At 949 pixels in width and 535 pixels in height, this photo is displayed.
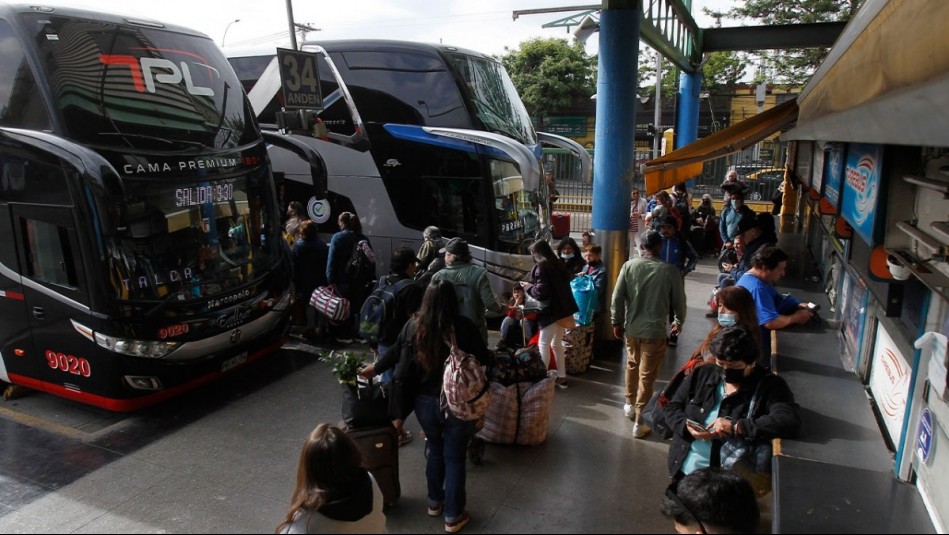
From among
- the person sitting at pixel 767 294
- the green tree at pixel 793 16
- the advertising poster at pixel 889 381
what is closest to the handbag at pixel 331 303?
the person sitting at pixel 767 294

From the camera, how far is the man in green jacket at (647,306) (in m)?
5.46

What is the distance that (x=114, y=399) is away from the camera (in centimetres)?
583

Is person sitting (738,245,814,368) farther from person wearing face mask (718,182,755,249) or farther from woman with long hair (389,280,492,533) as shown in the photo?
person wearing face mask (718,182,755,249)

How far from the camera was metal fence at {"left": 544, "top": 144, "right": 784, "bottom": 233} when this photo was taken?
60.2ft

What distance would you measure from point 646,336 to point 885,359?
70.9 inches

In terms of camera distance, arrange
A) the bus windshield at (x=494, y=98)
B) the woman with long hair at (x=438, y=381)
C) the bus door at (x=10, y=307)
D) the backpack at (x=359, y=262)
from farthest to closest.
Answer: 1. the bus windshield at (x=494, y=98)
2. the backpack at (x=359, y=262)
3. the bus door at (x=10, y=307)
4. the woman with long hair at (x=438, y=381)

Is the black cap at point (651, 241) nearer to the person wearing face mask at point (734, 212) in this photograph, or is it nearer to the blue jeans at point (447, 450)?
the blue jeans at point (447, 450)

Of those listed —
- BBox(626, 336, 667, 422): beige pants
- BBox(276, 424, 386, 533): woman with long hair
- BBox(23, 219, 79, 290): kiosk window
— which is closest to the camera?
BBox(276, 424, 386, 533): woman with long hair

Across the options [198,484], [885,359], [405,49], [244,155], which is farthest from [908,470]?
[405,49]

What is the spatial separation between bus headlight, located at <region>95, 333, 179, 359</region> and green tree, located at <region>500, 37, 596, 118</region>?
3231 centimetres

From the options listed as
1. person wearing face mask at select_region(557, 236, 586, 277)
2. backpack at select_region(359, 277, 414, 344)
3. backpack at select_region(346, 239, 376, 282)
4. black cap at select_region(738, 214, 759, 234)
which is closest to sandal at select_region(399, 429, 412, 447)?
backpack at select_region(359, 277, 414, 344)

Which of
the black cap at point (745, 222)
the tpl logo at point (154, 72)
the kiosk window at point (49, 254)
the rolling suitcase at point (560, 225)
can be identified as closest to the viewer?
the kiosk window at point (49, 254)

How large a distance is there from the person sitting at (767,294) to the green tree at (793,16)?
14.8 meters

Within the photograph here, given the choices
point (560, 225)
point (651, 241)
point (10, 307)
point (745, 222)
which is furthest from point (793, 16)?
point (10, 307)
